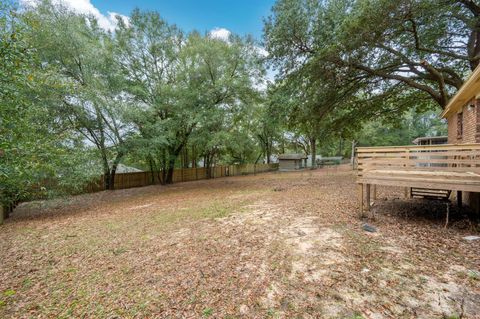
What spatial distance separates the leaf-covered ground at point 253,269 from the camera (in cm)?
208

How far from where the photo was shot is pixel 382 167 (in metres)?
4.87

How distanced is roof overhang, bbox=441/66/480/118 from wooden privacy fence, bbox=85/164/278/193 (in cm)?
1304

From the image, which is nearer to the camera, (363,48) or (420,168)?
(420,168)

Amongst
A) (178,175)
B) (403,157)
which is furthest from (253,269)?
(178,175)

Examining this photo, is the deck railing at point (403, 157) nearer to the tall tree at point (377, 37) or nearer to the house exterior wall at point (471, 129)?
the house exterior wall at point (471, 129)

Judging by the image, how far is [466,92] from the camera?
5.64 meters

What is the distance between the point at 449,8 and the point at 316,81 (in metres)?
4.70

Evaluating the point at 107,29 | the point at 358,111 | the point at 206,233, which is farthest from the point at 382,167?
the point at 107,29

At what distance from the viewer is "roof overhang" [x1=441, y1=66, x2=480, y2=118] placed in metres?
4.70

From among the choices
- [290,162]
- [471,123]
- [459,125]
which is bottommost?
[290,162]

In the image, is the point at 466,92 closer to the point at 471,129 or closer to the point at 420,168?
the point at 471,129

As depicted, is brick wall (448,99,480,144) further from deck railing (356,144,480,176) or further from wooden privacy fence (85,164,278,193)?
wooden privacy fence (85,164,278,193)

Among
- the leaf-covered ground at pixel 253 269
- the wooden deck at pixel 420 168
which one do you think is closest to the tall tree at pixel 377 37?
the wooden deck at pixel 420 168

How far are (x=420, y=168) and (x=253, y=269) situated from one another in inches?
174
